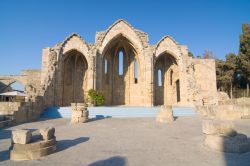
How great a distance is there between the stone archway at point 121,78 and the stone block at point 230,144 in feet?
57.2

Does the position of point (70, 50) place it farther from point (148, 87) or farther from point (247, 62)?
point (247, 62)

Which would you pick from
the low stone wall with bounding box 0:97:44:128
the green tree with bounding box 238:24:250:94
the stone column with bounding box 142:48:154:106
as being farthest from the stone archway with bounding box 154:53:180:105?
the low stone wall with bounding box 0:97:44:128

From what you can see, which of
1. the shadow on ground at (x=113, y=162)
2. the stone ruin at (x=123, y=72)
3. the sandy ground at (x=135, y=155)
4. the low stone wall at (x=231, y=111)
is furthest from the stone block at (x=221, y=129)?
the stone ruin at (x=123, y=72)

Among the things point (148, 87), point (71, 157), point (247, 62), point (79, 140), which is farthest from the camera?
point (247, 62)

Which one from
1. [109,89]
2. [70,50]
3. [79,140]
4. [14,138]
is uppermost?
[70,50]

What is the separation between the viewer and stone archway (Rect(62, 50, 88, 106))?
21.5 metres

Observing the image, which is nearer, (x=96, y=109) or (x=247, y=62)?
(x=96, y=109)

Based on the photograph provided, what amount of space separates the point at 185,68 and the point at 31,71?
17.7m

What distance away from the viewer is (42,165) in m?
4.05

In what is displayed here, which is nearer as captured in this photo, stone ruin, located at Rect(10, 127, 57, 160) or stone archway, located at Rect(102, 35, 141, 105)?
stone ruin, located at Rect(10, 127, 57, 160)

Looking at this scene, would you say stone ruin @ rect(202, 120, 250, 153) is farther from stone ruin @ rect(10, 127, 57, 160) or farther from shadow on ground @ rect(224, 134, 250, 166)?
stone ruin @ rect(10, 127, 57, 160)

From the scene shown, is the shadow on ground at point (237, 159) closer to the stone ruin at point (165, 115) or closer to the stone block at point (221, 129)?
the stone block at point (221, 129)

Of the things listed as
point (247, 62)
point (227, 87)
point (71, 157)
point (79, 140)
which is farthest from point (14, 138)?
point (227, 87)

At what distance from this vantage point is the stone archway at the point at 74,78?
21531mm
